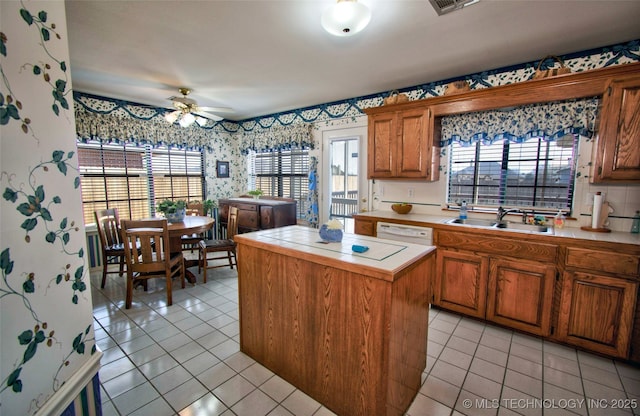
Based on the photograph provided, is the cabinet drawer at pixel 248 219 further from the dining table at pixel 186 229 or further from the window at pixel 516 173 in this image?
the window at pixel 516 173

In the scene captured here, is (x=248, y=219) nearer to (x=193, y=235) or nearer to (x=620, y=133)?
(x=193, y=235)

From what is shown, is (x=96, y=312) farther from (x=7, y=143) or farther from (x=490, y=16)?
(x=490, y=16)

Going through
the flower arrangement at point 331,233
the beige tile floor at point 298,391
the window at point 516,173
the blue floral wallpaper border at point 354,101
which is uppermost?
the blue floral wallpaper border at point 354,101

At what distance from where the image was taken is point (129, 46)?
2.46 metres

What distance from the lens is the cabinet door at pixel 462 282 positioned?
105 inches

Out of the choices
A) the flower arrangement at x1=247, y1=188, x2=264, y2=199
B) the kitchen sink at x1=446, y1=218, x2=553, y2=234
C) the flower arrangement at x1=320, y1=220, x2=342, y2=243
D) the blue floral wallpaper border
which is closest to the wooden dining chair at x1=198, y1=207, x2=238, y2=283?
the flower arrangement at x1=247, y1=188, x2=264, y2=199

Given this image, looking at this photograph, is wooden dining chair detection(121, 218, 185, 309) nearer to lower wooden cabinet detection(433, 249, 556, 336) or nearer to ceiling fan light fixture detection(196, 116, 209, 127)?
ceiling fan light fixture detection(196, 116, 209, 127)

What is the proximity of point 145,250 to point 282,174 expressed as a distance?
277 centimetres

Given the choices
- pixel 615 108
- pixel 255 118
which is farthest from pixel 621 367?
pixel 255 118

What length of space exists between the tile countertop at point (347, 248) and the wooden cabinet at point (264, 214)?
2263mm

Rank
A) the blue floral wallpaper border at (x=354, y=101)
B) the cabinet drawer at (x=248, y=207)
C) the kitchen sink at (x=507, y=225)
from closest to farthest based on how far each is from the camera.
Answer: the blue floral wallpaper border at (x=354, y=101) → the kitchen sink at (x=507, y=225) → the cabinet drawer at (x=248, y=207)

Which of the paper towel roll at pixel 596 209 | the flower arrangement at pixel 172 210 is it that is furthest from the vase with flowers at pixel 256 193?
the paper towel roll at pixel 596 209

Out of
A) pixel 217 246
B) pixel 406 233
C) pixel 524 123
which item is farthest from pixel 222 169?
pixel 524 123

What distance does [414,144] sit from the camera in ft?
10.6
